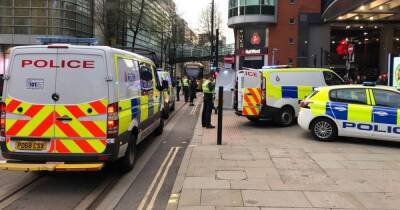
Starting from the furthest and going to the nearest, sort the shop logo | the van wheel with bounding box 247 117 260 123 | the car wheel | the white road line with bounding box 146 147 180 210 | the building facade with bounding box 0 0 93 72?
the shop logo → the building facade with bounding box 0 0 93 72 → the van wheel with bounding box 247 117 260 123 → the car wheel → the white road line with bounding box 146 147 180 210

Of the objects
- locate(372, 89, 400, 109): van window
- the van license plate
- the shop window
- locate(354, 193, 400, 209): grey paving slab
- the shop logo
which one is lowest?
locate(354, 193, 400, 209): grey paving slab

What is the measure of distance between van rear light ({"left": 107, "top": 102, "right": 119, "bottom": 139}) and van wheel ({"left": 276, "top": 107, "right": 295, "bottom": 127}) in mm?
8948

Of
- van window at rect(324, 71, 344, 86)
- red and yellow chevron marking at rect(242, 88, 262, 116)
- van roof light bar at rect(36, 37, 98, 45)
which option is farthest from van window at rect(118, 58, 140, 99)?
van window at rect(324, 71, 344, 86)

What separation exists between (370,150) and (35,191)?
23.1 ft

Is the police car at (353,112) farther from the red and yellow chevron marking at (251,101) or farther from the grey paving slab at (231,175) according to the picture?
the grey paving slab at (231,175)

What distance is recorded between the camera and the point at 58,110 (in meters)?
7.16

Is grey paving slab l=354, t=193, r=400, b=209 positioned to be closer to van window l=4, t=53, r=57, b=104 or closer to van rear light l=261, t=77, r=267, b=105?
van window l=4, t=53, r=57, b=104

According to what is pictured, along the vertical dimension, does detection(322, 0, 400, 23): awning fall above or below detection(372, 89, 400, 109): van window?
above

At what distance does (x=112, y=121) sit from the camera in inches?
285

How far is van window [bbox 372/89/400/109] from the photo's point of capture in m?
11.0

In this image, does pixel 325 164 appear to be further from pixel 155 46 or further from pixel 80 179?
pixel 155 46

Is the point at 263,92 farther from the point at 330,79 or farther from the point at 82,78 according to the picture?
the point at 82,78

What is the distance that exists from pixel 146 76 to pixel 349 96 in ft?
16.4

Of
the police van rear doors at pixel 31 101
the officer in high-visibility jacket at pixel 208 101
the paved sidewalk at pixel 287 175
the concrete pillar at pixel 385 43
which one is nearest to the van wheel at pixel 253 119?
the officer in high-visibility jacket at pixel 208 101
